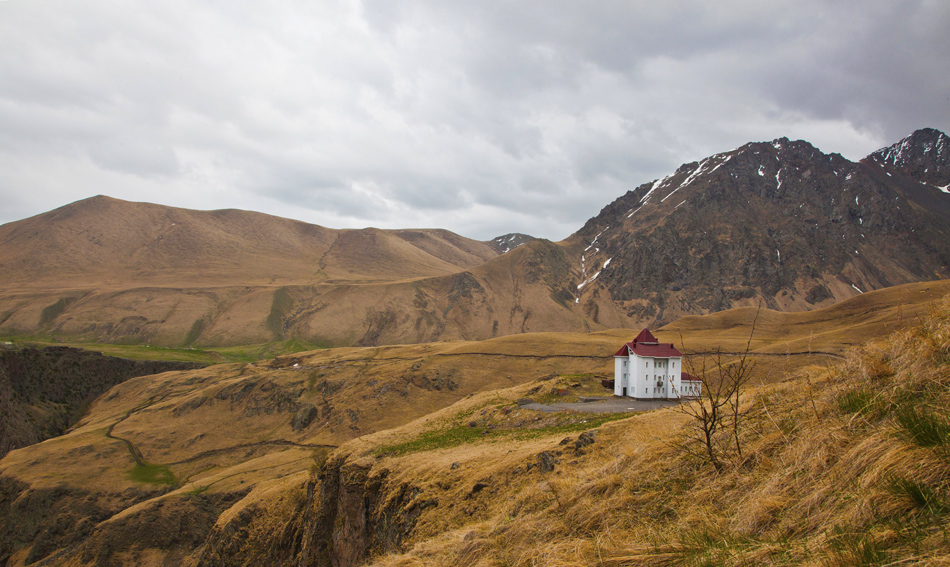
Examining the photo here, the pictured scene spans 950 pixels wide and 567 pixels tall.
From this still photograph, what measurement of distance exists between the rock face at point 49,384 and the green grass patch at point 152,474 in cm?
2872

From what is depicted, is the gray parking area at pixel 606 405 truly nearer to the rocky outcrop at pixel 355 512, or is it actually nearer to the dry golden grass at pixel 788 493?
the rocky outcrop at pixel 355 512

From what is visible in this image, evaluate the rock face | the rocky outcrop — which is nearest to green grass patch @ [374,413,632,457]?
the rocky outcrop

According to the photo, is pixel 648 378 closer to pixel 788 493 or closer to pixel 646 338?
Answer: pixel 646 338

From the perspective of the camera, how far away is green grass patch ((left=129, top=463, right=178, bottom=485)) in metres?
60.0

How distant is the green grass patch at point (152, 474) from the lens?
197 feet

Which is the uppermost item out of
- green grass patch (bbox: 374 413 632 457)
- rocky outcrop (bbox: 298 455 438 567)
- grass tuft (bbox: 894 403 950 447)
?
grass tuft (bbox: 894 403 950 447)

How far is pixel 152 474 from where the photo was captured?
61.7 m

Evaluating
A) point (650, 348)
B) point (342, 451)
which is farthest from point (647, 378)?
point (342, 451)

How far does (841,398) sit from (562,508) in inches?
202

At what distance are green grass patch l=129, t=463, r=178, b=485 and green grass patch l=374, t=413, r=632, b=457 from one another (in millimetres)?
49794

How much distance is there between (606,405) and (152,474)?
200 ft

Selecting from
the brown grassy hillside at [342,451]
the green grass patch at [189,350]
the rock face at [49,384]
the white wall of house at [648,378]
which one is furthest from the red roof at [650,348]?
the green grass patch at [189,350]

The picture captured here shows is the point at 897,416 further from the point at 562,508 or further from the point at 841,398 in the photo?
the point at 562,508

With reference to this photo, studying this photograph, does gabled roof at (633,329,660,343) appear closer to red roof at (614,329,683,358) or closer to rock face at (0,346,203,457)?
red roof at (614,329,683,358)
